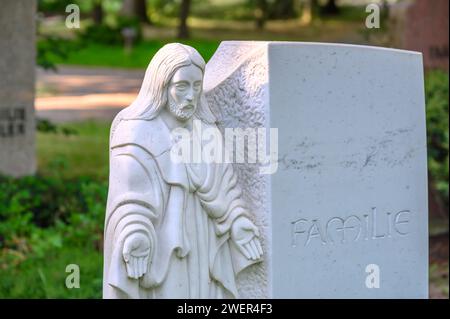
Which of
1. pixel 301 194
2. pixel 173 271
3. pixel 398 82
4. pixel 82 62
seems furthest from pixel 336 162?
pixel 82 62

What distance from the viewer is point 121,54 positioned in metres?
24.3

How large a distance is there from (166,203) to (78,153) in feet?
27.1

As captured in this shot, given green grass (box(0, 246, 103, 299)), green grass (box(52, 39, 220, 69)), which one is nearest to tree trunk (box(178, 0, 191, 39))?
green grass (box(52, 39, 220, 69))

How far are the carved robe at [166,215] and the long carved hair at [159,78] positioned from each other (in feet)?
0.17

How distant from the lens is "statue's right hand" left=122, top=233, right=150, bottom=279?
419 centimetres

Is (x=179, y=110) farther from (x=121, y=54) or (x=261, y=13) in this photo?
(x=261, y=13)

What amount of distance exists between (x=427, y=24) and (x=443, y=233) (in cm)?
238

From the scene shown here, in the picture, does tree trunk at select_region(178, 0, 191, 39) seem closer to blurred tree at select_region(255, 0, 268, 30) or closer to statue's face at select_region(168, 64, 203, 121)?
blurred tree at select_region(255, 0, 268, 30)

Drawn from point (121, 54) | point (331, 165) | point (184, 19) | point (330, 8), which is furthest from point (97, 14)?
point (331, 165)

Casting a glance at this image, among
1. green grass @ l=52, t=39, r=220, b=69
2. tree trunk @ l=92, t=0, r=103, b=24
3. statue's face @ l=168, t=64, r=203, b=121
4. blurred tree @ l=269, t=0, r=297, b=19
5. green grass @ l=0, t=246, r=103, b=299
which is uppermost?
blurred tree @ l=269, t=0, r=297, b=19

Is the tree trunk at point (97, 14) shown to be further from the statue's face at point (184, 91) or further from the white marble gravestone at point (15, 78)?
the statue's face at point (184, 91)

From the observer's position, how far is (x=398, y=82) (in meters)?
4.96

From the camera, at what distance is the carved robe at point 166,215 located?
4266 millimetres

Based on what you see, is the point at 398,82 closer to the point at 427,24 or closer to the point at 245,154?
the point at 245,154
